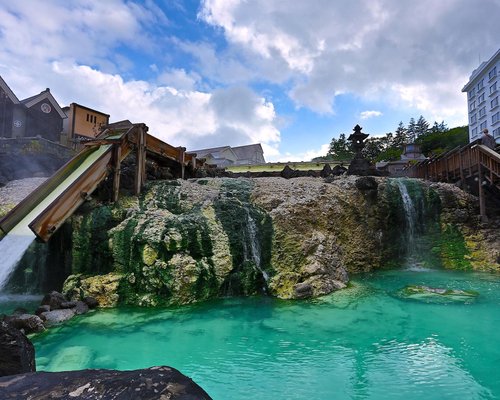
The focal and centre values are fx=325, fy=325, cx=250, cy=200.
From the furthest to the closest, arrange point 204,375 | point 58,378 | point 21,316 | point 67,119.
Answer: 1. point 67,119
2. point 21,316
3. point 204,375
4. point 58,378

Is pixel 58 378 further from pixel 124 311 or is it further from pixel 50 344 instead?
pixel 124 311

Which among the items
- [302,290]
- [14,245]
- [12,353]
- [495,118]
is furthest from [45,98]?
[495,118]

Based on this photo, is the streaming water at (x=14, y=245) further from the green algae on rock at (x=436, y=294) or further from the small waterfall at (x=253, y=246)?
the green algae on rock at (x=436, y=294)

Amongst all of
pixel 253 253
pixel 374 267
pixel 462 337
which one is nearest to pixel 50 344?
pixel 253 253

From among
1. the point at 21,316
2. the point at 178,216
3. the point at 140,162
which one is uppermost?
the point at 140,162

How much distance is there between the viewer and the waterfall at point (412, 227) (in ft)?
41.5

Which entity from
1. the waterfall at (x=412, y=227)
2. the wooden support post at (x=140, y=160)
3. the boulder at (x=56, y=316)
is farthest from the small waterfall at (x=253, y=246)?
the waterfall at (x=412, y=227)

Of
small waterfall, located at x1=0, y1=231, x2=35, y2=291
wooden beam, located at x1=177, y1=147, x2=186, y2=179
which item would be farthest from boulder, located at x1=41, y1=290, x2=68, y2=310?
wooden beam, located at x1=177, y1=147, x2=186, y2=179

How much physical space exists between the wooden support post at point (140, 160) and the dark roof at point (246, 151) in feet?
135

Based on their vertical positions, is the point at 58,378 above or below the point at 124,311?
above

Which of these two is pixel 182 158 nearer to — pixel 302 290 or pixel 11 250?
pixel 11 250

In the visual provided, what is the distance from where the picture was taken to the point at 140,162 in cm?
1139

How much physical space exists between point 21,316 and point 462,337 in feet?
27.4

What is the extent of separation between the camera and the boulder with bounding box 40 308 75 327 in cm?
667
